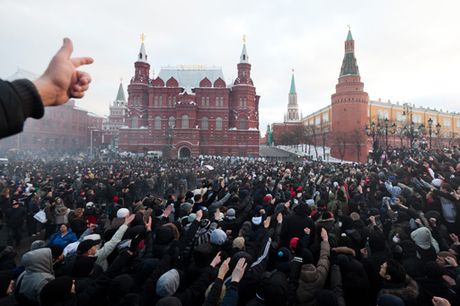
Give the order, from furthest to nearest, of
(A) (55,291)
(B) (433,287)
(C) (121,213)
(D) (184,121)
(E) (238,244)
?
(D) (184,121), (C) (121,213), (E) (238,244), (B) (433,287), (A) (55,291)

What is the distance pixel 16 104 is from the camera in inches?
44.4

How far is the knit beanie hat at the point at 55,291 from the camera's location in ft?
7.55

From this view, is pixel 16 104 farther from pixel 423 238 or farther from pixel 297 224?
pixel 423 238

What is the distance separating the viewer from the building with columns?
45812mm

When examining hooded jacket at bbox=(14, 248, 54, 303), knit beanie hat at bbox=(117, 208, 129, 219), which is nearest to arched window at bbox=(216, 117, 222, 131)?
knit beanie hat at bbox=(117, 208, 129, 219)

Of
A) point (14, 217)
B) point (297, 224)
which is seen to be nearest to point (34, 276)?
point (297, 224)

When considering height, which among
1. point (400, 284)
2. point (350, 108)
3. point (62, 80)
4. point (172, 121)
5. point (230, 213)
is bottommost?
point (400, 284)

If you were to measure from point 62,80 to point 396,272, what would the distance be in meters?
3.62

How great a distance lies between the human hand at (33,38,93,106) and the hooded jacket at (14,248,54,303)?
7.52ft

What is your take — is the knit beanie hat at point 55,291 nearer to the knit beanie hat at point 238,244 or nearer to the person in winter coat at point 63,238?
the knit beanie hat at point 238,244

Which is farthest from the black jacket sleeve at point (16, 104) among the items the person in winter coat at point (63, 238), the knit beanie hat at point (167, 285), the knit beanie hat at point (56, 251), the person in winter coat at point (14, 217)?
the person in winter coat at point (14, 217)

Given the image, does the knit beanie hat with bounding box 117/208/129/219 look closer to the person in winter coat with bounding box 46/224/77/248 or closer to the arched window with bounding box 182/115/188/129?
the person in winter coat with bounding box 46/224/77/248

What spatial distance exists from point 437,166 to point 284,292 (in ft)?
34.2

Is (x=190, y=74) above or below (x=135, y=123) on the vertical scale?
above
